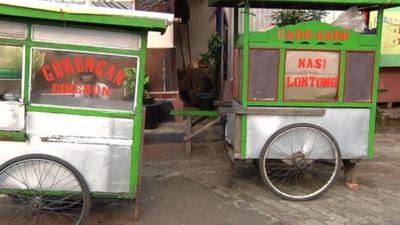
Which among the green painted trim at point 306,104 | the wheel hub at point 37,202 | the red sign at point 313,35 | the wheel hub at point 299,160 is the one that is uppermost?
the red sign at point 313,35

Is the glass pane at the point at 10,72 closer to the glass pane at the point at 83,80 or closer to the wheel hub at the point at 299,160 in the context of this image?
the glass pane at the point at 83,80

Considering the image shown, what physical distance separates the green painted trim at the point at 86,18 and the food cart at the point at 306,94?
136cm

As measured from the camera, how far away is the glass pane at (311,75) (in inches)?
212

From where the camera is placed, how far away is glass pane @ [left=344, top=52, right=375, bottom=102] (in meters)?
5.41

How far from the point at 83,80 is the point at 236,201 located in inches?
82.1

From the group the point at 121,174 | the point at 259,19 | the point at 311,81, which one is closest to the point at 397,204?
the point at 311,81

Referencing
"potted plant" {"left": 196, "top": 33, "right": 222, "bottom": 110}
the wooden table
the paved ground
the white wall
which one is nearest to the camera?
the paved ground

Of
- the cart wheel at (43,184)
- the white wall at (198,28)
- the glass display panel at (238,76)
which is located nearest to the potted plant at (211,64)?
the white wall at (198,28)

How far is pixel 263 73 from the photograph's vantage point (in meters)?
5.37

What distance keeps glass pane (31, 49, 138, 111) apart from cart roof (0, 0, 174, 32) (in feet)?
1.11

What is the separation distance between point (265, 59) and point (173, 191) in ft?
5.86

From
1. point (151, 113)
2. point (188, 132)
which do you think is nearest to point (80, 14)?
point (188, 132)

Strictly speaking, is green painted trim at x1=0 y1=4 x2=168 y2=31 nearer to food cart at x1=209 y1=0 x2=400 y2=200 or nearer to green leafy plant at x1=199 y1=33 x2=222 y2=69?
food cart at x1=209 y1=0 x2=400 y2=200

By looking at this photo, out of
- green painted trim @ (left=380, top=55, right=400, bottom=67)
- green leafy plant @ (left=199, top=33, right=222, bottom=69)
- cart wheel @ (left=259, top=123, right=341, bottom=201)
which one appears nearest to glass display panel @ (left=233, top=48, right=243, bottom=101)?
cart wheel @ (left=259, top=123, right=341, bottom=201)
